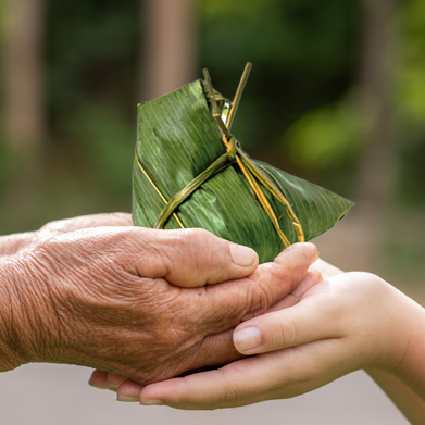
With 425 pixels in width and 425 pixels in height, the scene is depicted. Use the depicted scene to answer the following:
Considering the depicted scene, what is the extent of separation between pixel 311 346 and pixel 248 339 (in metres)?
0.15

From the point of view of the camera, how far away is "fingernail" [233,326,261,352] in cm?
92

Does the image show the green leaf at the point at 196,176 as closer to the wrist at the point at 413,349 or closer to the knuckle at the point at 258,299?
the knuckle at the point at 258,299

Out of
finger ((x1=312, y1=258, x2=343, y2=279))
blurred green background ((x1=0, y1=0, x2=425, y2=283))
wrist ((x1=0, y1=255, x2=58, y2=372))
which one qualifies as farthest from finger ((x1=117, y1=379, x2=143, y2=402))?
blurred green background ((x1=0, y1=0, x2=425, y2=283))

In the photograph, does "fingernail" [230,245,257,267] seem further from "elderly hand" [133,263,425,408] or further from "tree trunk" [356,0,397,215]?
"tree trunk" [356,0,397,215]

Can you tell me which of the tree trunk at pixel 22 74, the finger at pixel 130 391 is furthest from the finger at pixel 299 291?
the tree trunk at pixel 22 74

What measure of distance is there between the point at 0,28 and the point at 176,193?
543 cm

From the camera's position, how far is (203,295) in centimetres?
94

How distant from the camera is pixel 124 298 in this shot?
893 mm

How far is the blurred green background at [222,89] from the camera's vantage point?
189 inches

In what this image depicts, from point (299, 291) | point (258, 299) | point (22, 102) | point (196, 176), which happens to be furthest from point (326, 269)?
point (22, 102)

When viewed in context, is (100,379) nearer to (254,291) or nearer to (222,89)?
(254,291)

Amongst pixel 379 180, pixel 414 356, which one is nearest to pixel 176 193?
pixel 414 356

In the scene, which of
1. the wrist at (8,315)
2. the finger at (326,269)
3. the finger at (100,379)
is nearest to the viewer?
the wrist at (8,315)

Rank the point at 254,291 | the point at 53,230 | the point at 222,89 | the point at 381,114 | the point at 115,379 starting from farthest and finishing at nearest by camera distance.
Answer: the point at 222,89, the point at 381,114, the point at 53,230, the point at 115,379, the point at 254,291
